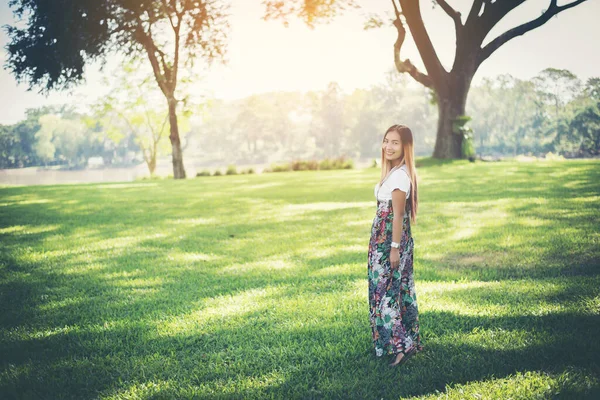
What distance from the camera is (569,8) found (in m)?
18.2

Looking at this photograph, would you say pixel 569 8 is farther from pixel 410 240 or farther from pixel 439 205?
pixel 410 240

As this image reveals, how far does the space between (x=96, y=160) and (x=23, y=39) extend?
6627cm

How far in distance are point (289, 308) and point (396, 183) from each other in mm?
1905

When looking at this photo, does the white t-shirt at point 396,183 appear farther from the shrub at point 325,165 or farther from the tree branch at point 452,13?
the shrub at point 325,165

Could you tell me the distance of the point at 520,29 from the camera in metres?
19.1

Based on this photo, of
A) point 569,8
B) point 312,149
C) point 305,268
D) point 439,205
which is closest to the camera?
point 305,268

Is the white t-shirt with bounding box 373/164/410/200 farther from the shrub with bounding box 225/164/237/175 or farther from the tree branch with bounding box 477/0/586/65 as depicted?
the shrub with bounding box 225/164/237/175

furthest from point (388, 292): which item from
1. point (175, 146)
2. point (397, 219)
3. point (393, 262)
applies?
point (175, 146)

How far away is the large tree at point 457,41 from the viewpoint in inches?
773

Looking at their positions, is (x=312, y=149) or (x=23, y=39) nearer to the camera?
(x=23, y=39)

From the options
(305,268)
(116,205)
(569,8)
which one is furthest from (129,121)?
A: (305,268)

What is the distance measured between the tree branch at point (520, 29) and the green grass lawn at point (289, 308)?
1297cm

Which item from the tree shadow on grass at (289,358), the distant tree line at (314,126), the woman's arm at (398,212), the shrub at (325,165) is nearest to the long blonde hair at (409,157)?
the woman's arm at (398,212)

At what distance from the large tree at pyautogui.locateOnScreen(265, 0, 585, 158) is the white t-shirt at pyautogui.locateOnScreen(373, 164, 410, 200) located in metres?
20.0
